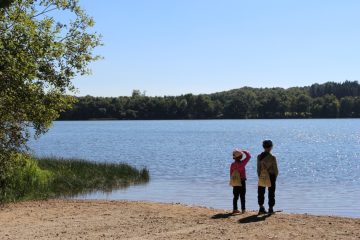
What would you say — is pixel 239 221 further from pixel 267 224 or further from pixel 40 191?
pixel 40 191

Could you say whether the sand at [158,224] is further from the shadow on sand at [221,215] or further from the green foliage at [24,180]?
the green foliage at [24,180]

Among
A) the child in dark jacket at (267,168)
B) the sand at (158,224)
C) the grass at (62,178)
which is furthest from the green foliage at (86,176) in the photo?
the child in dark jacket at (267,168)

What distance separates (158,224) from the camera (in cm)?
1373

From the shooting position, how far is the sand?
12281mm

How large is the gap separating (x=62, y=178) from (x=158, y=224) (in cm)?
1504

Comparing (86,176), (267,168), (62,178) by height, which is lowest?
(86,176)

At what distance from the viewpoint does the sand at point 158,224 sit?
40.3 feet

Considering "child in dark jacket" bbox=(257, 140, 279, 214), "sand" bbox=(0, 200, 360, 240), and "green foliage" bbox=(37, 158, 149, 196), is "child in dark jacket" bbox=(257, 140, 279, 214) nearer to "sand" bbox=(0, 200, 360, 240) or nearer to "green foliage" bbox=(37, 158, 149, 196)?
"sand" bbox=(0, 200, 360, 240)

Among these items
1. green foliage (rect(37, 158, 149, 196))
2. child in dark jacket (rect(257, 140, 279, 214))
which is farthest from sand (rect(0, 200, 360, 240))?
green foliage (rect(37, 158, 149, 196))

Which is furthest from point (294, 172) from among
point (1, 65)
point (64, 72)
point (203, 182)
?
point (1, 65)

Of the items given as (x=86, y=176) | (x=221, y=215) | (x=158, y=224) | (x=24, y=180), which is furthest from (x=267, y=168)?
(x=86, y=176)

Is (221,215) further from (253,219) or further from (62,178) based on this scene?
(62,178)

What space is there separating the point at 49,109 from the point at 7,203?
371 cm

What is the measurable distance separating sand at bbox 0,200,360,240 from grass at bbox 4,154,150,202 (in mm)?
4284
